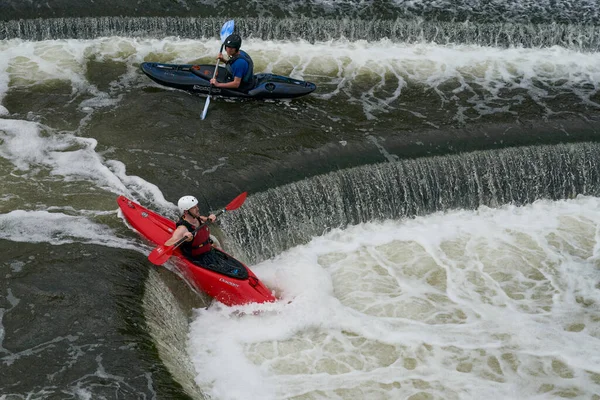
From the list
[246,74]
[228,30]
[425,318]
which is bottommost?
[425,318]

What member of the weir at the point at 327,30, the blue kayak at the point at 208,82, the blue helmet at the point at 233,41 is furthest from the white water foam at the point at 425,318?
the weir at the point at 327,30

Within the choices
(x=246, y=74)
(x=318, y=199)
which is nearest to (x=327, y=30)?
(x=246, y=74)

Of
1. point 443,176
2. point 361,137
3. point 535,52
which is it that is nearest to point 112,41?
point 361,137

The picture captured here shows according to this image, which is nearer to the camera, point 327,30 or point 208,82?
point 208,82

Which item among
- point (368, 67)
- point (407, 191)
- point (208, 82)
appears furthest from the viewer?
point (368, 67)

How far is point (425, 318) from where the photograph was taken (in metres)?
8.14

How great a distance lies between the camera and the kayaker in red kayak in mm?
7477

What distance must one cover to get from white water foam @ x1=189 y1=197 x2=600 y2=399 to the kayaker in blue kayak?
2.85 m

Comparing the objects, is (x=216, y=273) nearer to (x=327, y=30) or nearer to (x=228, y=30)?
(x=228, y=30)

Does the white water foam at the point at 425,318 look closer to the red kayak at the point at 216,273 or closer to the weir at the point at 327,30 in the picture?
the red kayak at the point at 216,273

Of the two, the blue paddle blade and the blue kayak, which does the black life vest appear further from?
the blue paddle blade

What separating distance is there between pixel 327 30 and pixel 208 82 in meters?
3.18

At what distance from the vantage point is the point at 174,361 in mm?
6680

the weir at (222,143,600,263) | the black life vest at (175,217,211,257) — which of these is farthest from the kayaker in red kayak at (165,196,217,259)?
the weir at (222,143,600,263)
